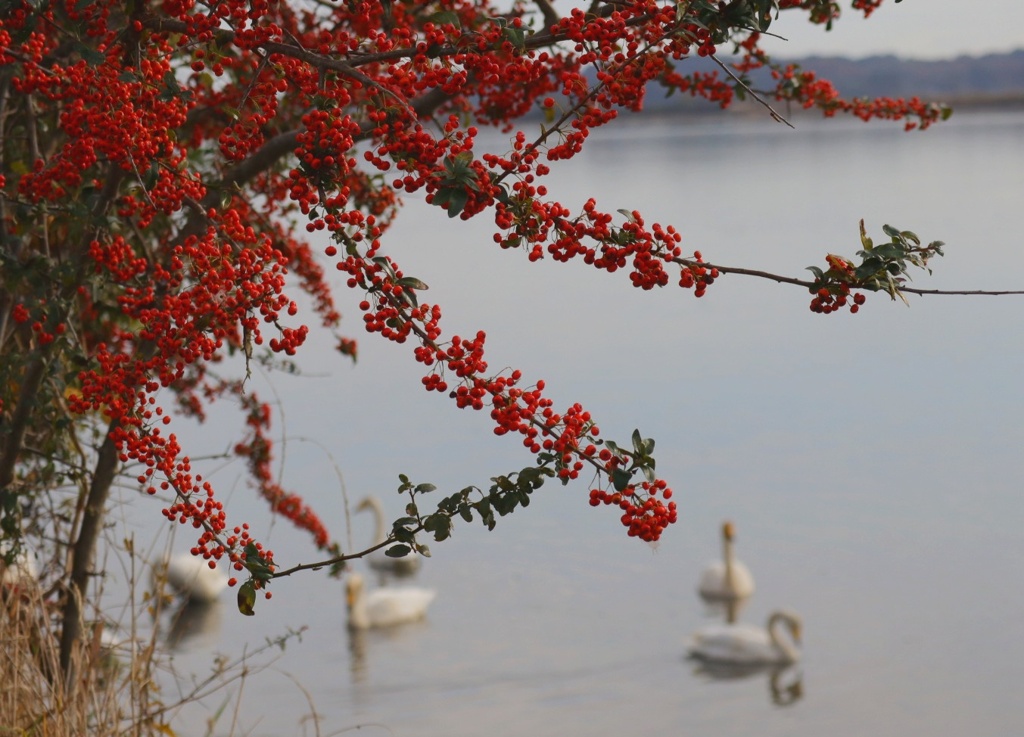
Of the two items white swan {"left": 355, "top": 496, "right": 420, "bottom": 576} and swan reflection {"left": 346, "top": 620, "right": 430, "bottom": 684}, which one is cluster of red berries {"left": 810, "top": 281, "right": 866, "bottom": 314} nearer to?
swan reflection {"left": 346, "top": 620, "right": 430, "bottom": 684}

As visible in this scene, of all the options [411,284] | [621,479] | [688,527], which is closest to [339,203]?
[411,284]

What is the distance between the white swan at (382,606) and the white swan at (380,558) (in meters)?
0.48

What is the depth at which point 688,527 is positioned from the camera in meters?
16.1

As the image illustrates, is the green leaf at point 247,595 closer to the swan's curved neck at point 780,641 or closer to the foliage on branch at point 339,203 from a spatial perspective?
the foliage on branch at point 339,203

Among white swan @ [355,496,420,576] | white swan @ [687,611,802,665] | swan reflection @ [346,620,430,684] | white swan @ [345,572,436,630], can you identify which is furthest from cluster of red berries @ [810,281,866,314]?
white swan @ [355,496,420,576]

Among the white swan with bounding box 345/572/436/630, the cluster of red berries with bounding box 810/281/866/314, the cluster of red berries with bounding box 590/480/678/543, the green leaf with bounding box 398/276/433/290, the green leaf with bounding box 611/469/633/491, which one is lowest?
the cluster of red berries with bounding box 590/480/678/543

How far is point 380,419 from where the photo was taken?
17875 mm

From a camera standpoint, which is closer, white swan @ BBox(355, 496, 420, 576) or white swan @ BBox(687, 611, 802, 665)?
white swan @ BBox(687, 611, 802, 665)

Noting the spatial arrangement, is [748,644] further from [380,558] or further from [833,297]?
[833,297]

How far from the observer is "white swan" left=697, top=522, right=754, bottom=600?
→ 14.5 meters

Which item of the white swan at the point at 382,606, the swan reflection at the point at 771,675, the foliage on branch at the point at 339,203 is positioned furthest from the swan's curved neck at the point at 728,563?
the foliage on branch at the point at 339,203

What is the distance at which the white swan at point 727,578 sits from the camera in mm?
14508

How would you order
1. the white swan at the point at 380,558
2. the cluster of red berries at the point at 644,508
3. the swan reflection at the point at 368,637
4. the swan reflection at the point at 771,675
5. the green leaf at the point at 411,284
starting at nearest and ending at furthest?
the cluster of red berries at the point at 644,508 → the green leaf at the point at 411,284 → the swan reflection at the point at 771,675 → the swan reflection at the point at 368,637 → the white swan at the point at 380,558

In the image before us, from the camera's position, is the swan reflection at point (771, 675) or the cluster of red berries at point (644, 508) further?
the swan reflection at point (771, 675)
